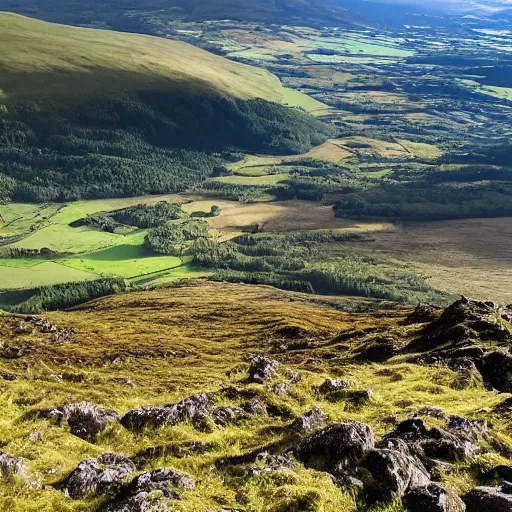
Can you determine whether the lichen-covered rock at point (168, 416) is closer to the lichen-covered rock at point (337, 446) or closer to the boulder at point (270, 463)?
the boulder at point (270, 463)

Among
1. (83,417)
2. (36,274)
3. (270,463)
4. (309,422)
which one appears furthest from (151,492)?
(36,274)

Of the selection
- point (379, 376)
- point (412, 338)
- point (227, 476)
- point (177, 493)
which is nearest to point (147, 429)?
point (227, 476)

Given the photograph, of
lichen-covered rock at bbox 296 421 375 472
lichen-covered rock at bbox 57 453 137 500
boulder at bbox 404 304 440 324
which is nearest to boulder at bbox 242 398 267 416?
lichen-covered rock at bbox 296 421 375 472

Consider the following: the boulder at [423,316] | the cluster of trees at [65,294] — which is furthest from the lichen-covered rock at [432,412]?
the cluster of trees at [65,294]

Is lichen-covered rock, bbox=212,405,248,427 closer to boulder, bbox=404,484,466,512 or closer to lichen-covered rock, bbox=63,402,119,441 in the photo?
lichen-covered rock, bbox=63,402,119,441

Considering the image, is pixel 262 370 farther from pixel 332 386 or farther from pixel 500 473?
pixel 500 473

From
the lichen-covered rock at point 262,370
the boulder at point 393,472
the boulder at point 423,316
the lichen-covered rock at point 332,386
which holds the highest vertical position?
the boulder at point 393,472
